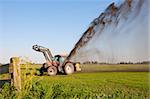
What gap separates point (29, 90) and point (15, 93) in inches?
8.5

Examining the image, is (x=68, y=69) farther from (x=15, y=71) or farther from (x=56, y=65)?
(x=15, y=71)

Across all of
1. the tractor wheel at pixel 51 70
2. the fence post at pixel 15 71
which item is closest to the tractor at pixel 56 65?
the tractor wheel at pixel 51 70

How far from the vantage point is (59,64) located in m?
24.4

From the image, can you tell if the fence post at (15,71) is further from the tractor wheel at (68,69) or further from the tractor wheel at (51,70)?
the tractor wheel at (68,69)

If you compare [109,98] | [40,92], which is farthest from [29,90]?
[109,98]

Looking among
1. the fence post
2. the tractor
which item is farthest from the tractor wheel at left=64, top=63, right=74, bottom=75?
the fence post

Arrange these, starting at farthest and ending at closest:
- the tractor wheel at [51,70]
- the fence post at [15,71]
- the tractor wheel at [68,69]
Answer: the tractor wheel at [68,69] < the tractor wheel at [51,70] < the fence post at [15,71]

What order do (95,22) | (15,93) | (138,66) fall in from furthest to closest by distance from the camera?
1. (138,66)
2. (95,22)
3. (15,93)

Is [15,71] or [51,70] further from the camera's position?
[51,70]

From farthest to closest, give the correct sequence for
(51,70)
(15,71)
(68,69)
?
(68,69)
(51,70)
(15,71)

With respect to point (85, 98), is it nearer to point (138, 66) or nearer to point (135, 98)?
point (135, 98)

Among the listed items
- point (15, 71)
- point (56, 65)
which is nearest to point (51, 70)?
point (56, 65)

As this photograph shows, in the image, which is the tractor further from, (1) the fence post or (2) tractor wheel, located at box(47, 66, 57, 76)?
(1) the fence post

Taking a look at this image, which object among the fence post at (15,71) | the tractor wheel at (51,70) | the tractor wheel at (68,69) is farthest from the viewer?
the tractor wheel at (68,69)
